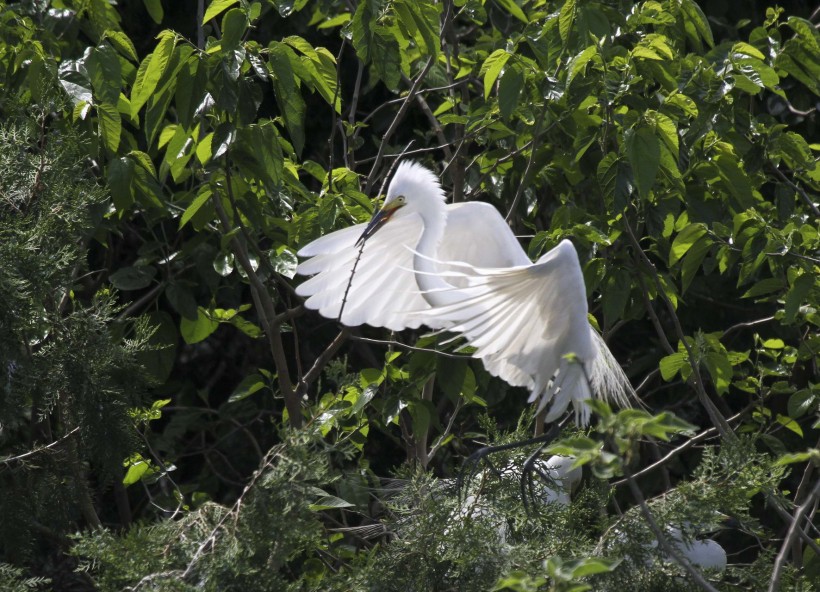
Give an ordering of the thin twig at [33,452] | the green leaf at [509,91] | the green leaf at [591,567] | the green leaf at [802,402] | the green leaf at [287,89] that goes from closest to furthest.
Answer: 1. the green leaf at [591,567]
2. the thin twig at [33,452]
3. the green leaf at [287,89]
4. the green leaf at [509,91]
5. the green leaf at [802,402]

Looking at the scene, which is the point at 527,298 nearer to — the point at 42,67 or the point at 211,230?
the point at 211,230

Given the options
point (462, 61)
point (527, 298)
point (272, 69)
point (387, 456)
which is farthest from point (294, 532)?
point (387, 456)

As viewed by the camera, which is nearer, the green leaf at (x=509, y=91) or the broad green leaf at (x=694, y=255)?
the green leaf at (x=509, y=91)

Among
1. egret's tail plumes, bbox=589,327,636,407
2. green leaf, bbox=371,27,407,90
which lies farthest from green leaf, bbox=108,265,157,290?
egret's tail plumes, bbox=589,327,636,407

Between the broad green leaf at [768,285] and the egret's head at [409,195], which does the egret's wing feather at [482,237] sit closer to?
the egret's head at [409,195]

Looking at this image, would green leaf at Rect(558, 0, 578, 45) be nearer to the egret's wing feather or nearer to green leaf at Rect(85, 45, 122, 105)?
the egret's wing feather

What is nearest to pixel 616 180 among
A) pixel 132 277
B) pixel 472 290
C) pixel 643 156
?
pixel 643 156

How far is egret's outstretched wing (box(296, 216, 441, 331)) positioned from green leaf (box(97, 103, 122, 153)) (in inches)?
19.4

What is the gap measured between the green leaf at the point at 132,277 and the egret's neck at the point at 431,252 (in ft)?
2.35

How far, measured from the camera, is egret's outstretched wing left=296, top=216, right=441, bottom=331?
263cm

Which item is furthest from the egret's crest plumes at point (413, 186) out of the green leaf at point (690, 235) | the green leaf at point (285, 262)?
the green leaf at point (690, 235)

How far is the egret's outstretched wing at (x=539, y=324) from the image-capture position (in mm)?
2297

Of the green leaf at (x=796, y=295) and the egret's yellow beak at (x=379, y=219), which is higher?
the egret's yellow beak at (x=379, y=219)

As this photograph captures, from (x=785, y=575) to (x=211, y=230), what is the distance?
166 cm
